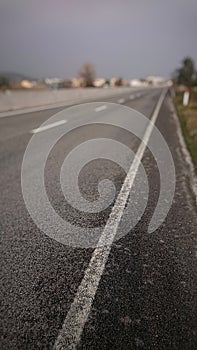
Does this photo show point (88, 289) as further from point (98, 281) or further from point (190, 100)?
point (190, 100)

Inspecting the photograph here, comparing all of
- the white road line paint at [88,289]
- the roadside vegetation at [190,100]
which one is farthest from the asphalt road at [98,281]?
the roadside vegetation at [190,100]

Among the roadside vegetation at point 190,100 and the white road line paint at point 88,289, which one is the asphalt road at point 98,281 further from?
the roadside vegetation at point 190,100

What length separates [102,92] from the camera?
34.8 metres

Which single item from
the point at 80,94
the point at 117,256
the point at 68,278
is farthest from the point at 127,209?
the point at 80,94

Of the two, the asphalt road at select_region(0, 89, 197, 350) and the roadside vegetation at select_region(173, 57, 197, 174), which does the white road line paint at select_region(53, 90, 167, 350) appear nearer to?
the asphalt road at select_region(0, 89, 197, 350)

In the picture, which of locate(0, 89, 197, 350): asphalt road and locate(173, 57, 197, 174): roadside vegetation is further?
locate(173, 57, 197, 174): roadside vegetation

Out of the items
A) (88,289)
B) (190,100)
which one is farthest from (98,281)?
(190,100)

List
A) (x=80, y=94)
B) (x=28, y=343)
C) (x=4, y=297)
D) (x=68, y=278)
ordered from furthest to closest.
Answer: (x=80, y=94) < (x=68, y=278) < (x=4, y=297) < (x=28, y=343)

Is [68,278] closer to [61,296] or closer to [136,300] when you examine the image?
[61,296]

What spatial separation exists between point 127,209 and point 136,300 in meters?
1.39

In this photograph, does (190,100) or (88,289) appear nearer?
(88,289)

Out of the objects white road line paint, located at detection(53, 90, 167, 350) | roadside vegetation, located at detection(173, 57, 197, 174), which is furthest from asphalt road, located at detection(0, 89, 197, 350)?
roadside vegetation, located at detection(173, 57, 197, 174)

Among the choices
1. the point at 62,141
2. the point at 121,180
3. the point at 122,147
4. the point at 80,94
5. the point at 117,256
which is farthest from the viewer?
the point at 80,94

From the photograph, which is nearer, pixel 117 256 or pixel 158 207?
pixel 117 256
